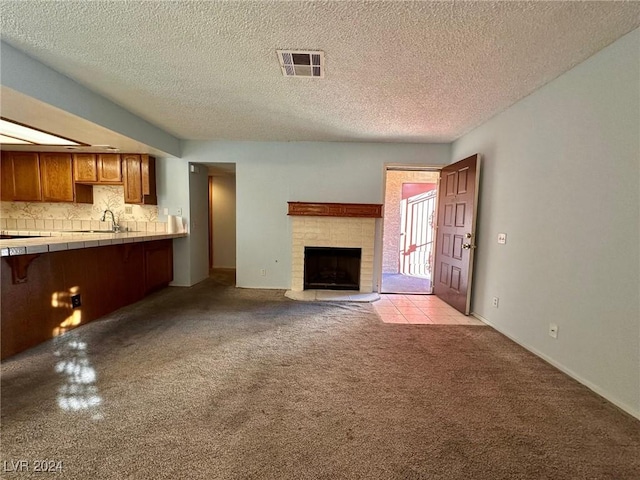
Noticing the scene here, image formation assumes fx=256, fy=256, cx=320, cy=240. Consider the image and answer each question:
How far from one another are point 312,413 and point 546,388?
1662 mm

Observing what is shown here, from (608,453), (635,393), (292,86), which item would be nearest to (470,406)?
(608,453)

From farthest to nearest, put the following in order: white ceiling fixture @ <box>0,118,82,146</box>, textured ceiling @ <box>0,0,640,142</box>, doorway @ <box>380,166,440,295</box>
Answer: doorway @ <box>380,166,440,295</box> < white ceiling fixture @ <box>0,118,82,146</box> < textured ceiling @ <box>0,0,640,142</box>

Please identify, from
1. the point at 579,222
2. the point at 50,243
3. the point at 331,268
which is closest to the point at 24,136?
the point at 50,243

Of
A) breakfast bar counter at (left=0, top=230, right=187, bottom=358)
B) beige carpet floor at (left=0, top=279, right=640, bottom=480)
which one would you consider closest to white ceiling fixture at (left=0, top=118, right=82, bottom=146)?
breakfast bar counter at (left=0, top=230, right=187, bottom=358)

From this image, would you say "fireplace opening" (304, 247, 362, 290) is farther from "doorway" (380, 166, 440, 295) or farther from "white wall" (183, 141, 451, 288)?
"doorway" (380, 166, 440, 295)

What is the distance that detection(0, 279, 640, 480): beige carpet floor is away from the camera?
1204mm

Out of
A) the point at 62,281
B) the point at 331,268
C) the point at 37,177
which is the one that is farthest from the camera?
A: the point at 331,268

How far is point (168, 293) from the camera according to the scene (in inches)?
154

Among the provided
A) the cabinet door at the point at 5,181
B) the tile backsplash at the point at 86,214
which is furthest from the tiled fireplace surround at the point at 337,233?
the cabinet door at the point at 5,181

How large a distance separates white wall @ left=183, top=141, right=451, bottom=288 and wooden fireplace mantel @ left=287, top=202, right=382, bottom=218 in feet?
0.63

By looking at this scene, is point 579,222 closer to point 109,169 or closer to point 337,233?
point 337,233

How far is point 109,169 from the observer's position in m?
3.91

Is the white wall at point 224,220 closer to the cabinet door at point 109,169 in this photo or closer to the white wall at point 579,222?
the cabinet door at point 109,169

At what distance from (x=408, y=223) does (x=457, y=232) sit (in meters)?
3.00
